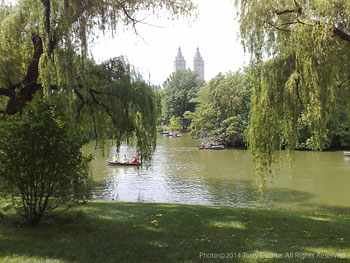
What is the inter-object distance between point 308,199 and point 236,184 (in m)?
3.58

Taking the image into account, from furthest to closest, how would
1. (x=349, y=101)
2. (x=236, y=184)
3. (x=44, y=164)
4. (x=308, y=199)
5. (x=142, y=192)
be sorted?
(x=236, y=184), (x=142, y=192), (x=308, y=199), (x=349, y=101), (x=44, y=164)

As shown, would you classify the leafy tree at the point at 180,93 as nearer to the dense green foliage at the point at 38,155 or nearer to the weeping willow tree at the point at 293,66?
the weeping willow tree at the point at 293,66

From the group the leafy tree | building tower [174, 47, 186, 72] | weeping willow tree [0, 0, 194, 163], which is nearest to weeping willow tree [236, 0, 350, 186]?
weeping willow tree [0, 0, 194, 163]

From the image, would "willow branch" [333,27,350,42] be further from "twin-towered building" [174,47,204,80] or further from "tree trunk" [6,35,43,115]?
"twin-towered building" [174,47,204,80]

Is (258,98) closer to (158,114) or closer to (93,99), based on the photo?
(158,114)

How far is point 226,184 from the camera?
1527 centimetres

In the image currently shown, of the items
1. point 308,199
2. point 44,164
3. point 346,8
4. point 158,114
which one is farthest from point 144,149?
point 308,199

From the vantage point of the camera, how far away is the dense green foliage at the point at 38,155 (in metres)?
5.02

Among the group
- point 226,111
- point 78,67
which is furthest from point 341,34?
point 226,111

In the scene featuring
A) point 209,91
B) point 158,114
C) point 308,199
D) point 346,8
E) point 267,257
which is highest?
point 209,91

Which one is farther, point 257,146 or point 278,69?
point 257,146

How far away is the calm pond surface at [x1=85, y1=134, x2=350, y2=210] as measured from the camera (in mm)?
12289

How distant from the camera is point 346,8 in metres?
6.30

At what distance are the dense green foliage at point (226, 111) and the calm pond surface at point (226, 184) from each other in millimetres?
10580
